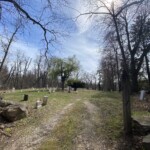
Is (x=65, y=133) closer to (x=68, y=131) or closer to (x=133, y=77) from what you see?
(x=68, y=131)

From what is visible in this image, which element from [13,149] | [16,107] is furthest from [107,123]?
[16,107]

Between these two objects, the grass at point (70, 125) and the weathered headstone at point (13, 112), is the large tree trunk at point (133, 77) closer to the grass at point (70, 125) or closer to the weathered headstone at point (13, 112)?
the grass at point (70, 125)

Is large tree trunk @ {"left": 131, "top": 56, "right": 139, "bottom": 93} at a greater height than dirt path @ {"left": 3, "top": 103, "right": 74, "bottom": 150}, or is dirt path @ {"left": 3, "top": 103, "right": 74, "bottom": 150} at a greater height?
large tree trunk @ {"left": 131, "top": 56, "right": 139, "bottom": 93}

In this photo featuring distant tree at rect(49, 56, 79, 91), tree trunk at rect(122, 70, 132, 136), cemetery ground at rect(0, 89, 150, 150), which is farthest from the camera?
distant tree at rect(49, 56, 79, 91)

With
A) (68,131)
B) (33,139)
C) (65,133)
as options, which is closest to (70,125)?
(68,131)

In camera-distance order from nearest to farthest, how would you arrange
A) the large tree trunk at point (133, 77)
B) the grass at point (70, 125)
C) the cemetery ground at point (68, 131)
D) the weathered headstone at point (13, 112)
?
1. the cemetery ground at point (68, 131)
2. the grass at point (70, 125)
3. the weathered headstone at point (13, 112)
4. the large tree trunk at point (133, 77)

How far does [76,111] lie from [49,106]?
8.94 ft

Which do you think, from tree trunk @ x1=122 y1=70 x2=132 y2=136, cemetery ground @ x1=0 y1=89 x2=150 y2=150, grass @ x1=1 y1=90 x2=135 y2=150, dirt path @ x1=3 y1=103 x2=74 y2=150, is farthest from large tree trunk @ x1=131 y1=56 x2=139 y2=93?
tree trunk @ x1=122 y1=70 x2=132 y2=136

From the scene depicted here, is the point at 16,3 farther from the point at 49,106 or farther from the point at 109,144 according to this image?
the point at 49,106

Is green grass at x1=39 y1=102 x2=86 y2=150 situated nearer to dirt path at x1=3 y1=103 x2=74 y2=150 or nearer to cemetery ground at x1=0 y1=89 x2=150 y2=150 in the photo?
cemetery ground at x1=0 y1=89 x2=150 y2=150

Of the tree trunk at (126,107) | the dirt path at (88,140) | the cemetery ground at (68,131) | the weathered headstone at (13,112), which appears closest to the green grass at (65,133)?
the cemetery ground at (68,131)

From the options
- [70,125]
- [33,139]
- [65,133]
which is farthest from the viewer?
[70,125]

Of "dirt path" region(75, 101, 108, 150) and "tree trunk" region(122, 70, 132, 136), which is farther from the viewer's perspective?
"tree trunk" region(122, 70, 132, 136)

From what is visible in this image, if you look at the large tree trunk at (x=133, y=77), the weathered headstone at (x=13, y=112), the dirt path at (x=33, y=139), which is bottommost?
the dirt path at (x=33, y=139)
